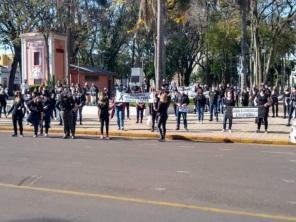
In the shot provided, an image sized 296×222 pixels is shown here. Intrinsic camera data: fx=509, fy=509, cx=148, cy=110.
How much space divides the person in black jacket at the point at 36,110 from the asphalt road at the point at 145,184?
13.3 feet

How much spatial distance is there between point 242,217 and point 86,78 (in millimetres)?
50268

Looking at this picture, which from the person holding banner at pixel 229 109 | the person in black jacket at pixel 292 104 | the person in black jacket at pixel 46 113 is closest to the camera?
the person in black jacket at pixel 46 113

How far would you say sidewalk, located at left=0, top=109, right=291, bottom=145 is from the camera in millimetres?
17141

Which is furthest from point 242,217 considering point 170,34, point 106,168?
point 170,34

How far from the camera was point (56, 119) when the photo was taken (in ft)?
81.3

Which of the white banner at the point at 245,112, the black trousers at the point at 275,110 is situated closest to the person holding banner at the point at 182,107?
the white banner at the point at 245,112

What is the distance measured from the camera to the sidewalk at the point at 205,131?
17141mm

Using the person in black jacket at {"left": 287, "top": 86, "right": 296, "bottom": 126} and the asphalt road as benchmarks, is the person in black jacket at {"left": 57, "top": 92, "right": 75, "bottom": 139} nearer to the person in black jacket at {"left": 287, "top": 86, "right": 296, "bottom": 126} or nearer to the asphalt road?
the asphalt road

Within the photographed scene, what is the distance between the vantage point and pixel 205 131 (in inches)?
762

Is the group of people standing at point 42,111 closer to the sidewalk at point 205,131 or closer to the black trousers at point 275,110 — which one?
the sidewalk at point 205,131

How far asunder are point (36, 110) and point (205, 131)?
250 inches

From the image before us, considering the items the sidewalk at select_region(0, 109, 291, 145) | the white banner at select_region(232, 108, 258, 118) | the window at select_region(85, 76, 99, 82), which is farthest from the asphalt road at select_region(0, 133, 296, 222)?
the window at select_region(85, 76, 99, 82)

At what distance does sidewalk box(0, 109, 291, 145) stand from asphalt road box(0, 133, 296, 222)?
2.68m

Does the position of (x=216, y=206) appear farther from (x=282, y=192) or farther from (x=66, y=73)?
(x=66, y=73)
